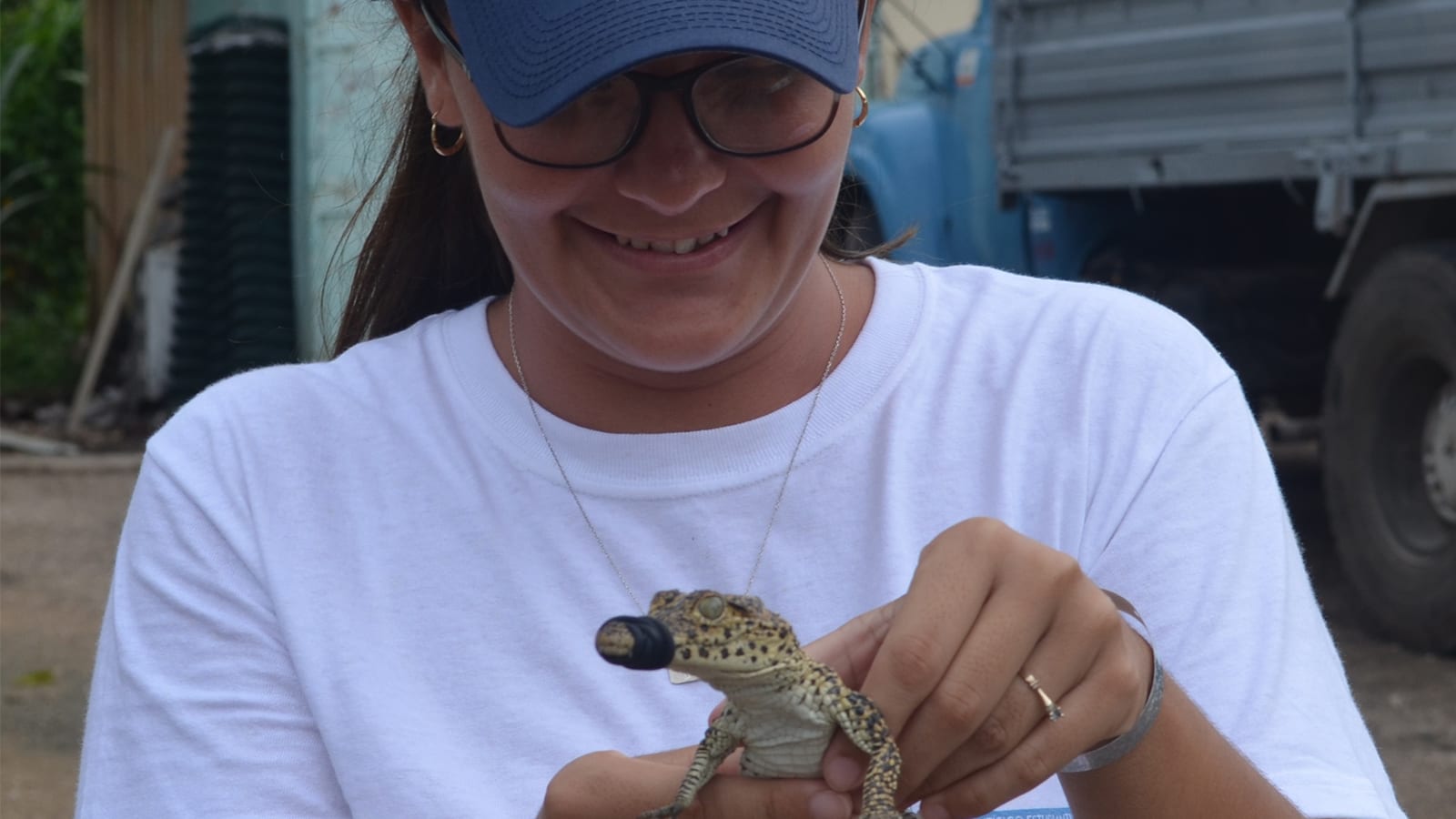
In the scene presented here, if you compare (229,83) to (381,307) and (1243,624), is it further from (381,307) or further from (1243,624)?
(1243,624)

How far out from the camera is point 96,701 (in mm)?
2105

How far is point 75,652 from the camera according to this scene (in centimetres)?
705

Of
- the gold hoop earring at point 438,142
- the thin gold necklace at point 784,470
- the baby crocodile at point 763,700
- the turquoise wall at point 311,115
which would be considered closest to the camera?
the baby crocodile at point 763,700

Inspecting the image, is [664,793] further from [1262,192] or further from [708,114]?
[1262,192]

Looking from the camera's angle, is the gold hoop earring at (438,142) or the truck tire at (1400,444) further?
the truck tire at (1400,444)

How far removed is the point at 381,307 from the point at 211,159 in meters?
9.43

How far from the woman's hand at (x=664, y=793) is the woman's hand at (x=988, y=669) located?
0.09ft

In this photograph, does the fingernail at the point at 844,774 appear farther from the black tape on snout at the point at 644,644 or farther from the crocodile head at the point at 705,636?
the black tape on snout at the point at 644,644

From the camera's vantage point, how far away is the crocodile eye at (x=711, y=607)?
4.99ft

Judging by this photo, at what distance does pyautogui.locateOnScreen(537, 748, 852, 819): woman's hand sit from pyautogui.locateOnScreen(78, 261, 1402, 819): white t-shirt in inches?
9.6

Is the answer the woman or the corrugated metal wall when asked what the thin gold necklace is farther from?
the corrugated metal wall

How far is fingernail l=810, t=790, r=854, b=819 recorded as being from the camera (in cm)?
158

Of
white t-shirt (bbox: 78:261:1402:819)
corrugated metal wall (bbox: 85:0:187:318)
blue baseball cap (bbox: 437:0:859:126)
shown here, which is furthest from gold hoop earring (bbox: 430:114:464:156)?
corrugated metal wall (bbox: 85:0:187:318)

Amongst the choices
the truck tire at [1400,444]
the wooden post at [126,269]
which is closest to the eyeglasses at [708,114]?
the truck tire at [1400,444]
